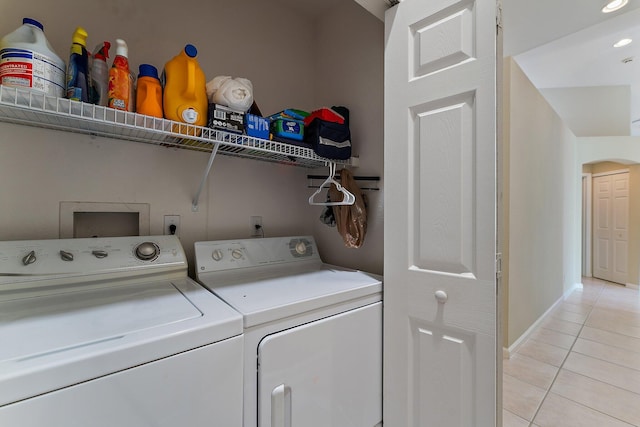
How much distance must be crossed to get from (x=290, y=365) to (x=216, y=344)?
307 mm

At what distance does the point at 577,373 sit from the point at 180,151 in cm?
333

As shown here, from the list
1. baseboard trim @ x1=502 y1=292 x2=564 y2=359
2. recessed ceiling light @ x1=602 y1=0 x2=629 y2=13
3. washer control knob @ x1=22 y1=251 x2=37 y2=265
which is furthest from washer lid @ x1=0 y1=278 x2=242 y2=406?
recessed ceiling light @ x1=602 y1=0 x2=629 y2=13

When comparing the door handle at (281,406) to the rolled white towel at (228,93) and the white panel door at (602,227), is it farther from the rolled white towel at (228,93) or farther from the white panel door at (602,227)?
the white panel door at (602,227)

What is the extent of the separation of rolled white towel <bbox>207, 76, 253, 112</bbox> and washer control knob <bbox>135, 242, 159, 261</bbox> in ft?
2.32

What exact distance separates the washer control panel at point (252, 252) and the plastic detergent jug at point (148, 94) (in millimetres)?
643

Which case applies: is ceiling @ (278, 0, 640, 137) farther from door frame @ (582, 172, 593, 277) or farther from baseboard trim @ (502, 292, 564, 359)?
baseboard trim @ (502, 292, 564, 359)

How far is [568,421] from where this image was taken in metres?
1.77

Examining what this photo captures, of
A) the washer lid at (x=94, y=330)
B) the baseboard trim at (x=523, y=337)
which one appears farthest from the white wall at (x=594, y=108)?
the washer lid at (x=94, y=330)

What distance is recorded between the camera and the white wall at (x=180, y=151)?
3.82 ft

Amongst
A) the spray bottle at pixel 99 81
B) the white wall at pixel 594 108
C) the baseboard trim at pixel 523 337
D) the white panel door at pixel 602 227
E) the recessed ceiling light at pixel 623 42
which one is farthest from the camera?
the white panel door at pixel 602 227

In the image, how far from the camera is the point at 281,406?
0.96 meters

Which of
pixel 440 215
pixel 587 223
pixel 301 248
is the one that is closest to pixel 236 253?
pixel 301 248

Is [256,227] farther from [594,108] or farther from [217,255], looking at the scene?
[594,108]

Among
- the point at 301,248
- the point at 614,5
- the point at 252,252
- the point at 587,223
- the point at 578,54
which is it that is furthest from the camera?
the point at 587,223
